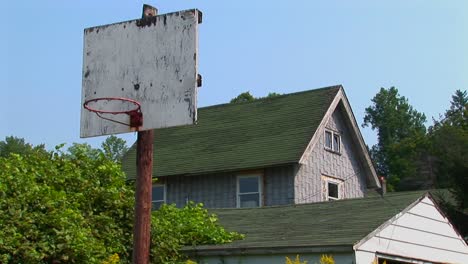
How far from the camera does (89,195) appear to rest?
46.3 feet

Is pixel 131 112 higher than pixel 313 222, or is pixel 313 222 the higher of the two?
pixel 131 112

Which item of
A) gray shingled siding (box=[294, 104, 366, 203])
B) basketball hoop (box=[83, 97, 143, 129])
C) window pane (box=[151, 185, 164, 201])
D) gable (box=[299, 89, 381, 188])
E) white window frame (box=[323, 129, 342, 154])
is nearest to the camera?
basketball hoop (box=[83, 97, 143, 129])

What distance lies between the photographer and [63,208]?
12.6 metres

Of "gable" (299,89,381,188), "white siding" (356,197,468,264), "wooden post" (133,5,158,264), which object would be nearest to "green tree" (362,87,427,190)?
"gable" (299,89,381,188)

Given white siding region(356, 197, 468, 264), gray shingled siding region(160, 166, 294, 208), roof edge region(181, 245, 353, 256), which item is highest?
gray shingled siding region(160, 166, 294, 208)

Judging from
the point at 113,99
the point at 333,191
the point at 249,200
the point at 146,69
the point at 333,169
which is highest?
the point at 333,169

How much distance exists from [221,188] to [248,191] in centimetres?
97

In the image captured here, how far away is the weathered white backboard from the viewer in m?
7.60

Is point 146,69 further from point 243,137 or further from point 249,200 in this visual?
point 243,137

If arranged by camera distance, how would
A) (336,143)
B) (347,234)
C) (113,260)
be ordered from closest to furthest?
(113,260)
(347,234)
(336,143)

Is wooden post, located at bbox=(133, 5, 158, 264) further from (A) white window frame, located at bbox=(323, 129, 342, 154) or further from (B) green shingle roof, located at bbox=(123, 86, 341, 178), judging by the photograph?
(A) white window frame, located at bbox=(323, 129, 342, 154)

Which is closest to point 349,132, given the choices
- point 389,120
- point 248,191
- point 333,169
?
point 333,169

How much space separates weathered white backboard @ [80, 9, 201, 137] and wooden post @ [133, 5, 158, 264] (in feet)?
1.00

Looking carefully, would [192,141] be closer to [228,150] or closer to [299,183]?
[228,150]
